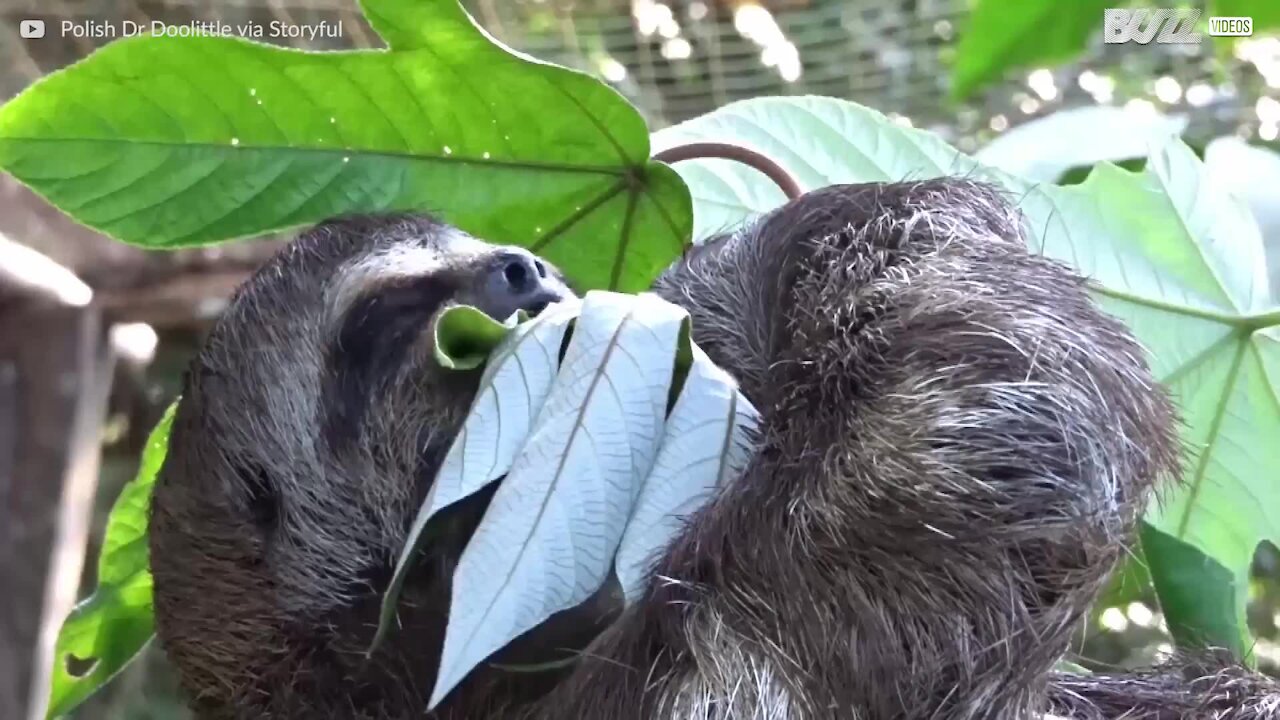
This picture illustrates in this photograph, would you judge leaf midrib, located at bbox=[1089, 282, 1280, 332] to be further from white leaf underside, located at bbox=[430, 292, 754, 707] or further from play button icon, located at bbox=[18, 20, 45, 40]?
play button icon, located at bbox=[18, 20, 45, 40]

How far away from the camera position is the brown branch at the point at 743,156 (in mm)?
1387

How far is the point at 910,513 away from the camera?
98cm

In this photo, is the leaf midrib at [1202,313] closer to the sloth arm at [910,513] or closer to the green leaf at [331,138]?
the sloth arm at [910,513]

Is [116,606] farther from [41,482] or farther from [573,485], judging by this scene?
[41,482]

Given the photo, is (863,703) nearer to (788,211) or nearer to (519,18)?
(788,211)

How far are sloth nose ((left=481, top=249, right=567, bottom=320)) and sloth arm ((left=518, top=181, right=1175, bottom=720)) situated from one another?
0.30 metres

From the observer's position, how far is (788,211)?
1.29 metres

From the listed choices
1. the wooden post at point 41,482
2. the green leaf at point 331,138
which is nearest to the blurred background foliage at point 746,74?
the wooden post at point 41,482

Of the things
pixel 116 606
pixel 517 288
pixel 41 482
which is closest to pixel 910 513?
pixel 517 288

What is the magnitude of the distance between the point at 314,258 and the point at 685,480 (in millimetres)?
722

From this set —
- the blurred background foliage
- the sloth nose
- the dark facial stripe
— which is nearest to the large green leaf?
the sloth nose

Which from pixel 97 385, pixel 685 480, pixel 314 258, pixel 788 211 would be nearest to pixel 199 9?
pixel 97 385

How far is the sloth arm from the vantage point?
97 cm

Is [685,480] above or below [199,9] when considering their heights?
below
